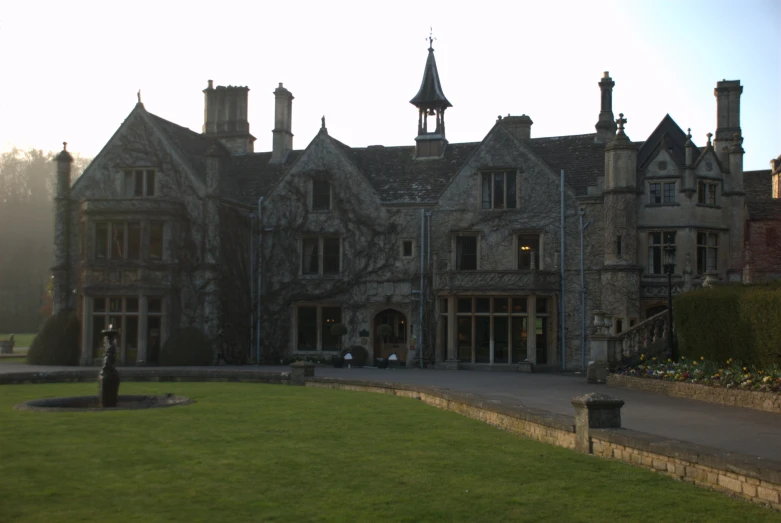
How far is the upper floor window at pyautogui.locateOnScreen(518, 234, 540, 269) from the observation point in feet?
108

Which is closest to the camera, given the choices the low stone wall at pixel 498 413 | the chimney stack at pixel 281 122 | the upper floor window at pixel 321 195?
the low stone wall at pixel 498 413

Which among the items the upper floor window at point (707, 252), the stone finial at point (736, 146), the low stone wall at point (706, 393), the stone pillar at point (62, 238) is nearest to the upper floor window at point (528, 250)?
the upper floor window at point (707, 252)

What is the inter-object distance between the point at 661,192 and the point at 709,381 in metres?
13.5

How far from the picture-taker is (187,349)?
107 feet

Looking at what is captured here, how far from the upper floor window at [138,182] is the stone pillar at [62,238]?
103 inches

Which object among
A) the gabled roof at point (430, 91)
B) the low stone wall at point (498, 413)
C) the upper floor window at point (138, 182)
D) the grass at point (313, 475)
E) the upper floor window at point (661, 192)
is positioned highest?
the gabled roof at point (430, 91)

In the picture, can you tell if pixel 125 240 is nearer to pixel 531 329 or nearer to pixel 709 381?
pixel 531 329

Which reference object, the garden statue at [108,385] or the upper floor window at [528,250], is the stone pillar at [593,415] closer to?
the garden statue at [108,385]

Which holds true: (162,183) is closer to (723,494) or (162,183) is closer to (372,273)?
(372,273)

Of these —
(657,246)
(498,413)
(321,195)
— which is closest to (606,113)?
(657,246)

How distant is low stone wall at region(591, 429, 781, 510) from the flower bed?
6670 mm

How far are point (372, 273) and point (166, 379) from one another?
1146 cm

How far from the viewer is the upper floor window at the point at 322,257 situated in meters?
35.2

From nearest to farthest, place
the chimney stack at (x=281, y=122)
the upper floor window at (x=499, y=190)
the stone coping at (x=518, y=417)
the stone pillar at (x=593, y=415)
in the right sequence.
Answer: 1. the stone coping at (x=518, y=417)
2. the stone pillar at (x=593, y=415)
3. the upper floor window at (x=499, y=190)
4. the chimney stack at (x=281, y=122)
